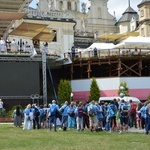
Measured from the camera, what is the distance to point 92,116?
75.3 feet

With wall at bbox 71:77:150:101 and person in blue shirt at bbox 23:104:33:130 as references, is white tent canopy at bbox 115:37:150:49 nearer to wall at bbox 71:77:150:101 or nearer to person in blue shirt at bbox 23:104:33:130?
wall at bbox 71:77:150:101

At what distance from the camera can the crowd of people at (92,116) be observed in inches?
862

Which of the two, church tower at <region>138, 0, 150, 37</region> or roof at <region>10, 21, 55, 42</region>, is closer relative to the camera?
roof at <region>10, 21, 55, 42</region>

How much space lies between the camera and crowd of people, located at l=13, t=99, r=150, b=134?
21891 mm

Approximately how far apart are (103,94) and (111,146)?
28579 mm

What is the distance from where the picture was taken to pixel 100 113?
23.5 meters

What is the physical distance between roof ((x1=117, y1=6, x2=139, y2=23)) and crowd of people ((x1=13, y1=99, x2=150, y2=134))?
2545 inches

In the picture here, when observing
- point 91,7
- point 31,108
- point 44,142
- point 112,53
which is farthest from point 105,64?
point 91,7

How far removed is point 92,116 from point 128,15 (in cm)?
7136

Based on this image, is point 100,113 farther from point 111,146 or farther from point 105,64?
point 105,64

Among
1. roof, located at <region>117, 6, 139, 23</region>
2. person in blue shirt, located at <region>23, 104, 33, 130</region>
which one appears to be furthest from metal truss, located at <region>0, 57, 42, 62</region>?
roof, located at <region>117, 6, 139, 23</region>

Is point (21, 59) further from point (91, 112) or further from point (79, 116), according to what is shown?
point (91, 112)

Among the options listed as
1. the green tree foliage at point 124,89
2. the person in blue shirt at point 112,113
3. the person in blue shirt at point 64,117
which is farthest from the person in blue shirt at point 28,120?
the green tree foliage at point 124,89

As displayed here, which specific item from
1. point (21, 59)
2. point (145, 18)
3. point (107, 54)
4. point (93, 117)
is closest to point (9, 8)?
point (21, 59)
